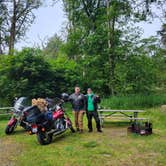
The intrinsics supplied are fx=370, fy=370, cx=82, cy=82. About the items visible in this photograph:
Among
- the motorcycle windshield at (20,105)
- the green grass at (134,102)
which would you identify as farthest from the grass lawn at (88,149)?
the green grass at (134,102)

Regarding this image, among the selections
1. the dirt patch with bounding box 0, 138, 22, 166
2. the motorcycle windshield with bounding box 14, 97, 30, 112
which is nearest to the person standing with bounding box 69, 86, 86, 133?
the motorcycle windshield with bounding box 14, 97, 30, 112

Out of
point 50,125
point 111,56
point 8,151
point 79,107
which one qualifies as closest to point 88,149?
point 50,125

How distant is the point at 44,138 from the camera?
35.3 ft

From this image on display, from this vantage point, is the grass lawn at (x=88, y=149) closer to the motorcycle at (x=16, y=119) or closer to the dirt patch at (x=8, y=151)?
the dirt patch at (x=8, y=151)

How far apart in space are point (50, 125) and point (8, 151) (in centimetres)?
177

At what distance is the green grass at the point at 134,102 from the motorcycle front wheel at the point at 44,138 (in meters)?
9.41

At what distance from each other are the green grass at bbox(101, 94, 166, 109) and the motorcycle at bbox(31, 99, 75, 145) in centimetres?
789

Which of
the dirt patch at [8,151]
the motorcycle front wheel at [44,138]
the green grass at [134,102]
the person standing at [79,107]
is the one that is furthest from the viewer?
the green grass at [134,102]

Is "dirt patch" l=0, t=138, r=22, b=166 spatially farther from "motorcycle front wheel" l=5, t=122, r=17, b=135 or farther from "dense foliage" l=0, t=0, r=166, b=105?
"dense foliage" l=0, t=0, r=166, b=105

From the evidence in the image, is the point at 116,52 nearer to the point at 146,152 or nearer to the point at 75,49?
the point at 75,49

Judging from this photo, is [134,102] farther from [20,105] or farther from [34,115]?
[34,115]

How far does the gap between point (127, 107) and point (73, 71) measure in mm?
6154

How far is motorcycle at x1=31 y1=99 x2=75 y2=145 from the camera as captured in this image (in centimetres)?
1057

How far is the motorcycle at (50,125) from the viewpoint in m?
10.6
